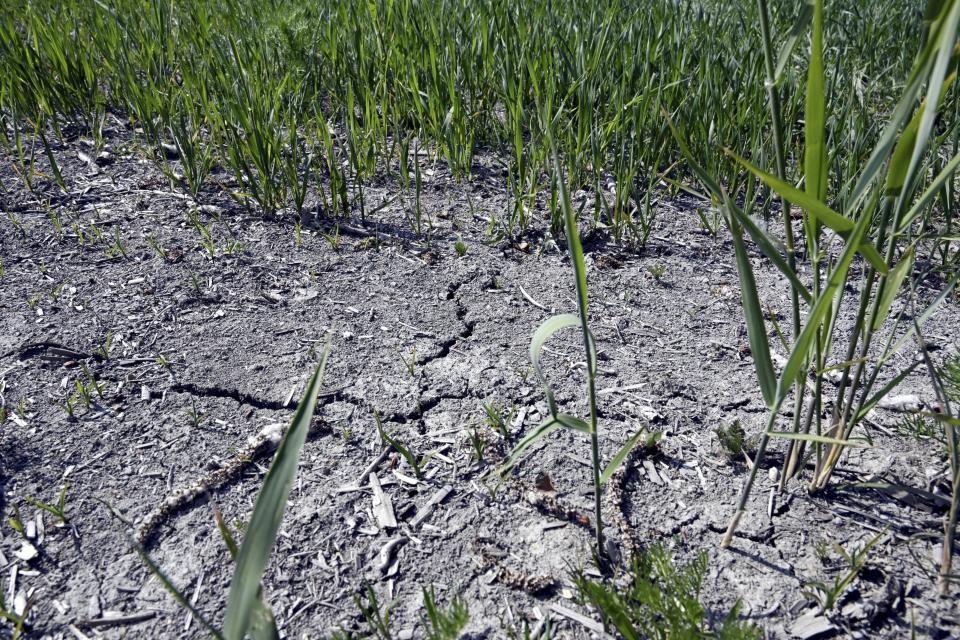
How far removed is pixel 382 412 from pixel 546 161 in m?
1.09

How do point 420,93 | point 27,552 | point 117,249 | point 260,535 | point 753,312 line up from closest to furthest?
point 260,535 → point 753,312 → point 27,552 → point 117,249 → point 420,93

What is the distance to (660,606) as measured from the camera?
1093mm

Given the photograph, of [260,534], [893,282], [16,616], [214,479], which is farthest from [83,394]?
[893,282]

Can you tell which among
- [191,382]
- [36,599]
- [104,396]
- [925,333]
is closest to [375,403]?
[191,382]

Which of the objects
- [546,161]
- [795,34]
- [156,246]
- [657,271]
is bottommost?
[657,271]

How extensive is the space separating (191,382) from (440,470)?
0.71 meters

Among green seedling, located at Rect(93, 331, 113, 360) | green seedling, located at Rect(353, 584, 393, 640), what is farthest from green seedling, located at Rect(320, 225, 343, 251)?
green seedling, located at Rect(353, 584, 393, 640)

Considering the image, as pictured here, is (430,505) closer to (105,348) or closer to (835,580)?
(835,580)

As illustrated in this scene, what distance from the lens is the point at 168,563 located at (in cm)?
138

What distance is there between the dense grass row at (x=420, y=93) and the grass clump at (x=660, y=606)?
1260 millimetres

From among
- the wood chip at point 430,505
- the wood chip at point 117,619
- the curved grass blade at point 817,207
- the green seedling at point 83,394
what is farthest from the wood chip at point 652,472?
the green seedling at point 83,394

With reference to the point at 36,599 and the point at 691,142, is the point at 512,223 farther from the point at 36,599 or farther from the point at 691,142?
the point at 36,599

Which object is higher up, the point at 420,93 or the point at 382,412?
the point at 420,93

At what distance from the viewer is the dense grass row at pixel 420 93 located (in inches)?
93.9
